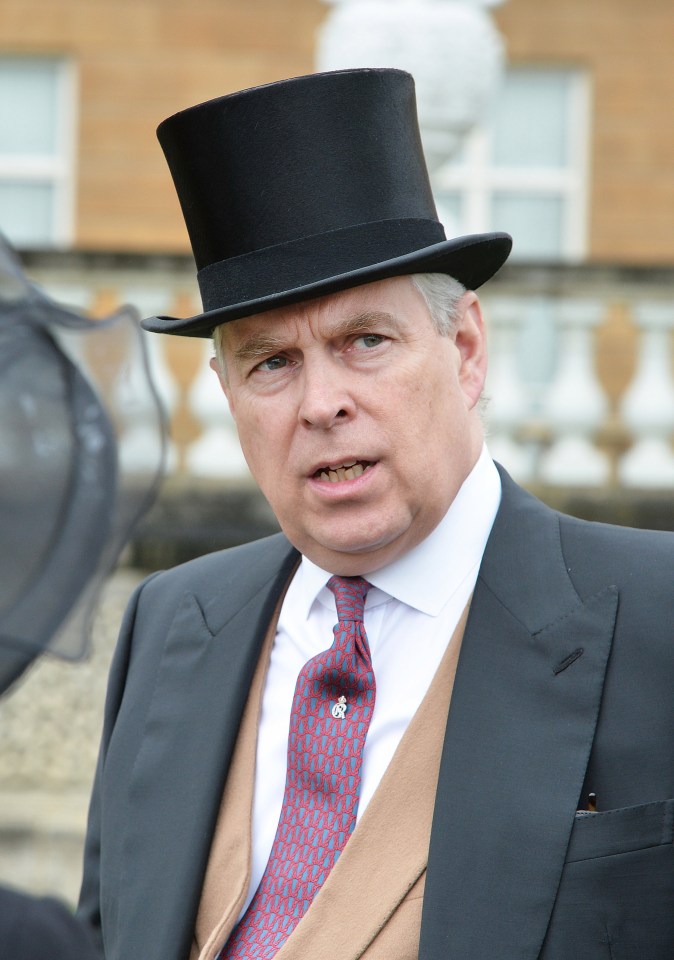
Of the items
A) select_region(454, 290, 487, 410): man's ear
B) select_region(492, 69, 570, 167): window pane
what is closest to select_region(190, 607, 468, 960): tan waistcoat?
select_region(454, 290, 487, 410): man's ear

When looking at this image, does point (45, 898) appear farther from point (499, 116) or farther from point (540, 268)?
point (499, 116)

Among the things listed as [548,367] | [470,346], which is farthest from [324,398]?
[548,367]

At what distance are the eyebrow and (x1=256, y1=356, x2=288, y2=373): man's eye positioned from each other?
0.01 meters

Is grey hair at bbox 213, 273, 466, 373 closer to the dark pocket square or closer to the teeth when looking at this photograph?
the teeth

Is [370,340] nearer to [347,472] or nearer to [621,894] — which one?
[347,472]

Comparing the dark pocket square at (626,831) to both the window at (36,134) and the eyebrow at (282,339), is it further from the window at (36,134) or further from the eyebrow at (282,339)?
the window at (36,134)

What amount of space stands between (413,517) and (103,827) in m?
0.77

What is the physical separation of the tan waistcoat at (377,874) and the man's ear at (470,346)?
1.25 ft

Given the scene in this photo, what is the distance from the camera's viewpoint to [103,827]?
2.54m

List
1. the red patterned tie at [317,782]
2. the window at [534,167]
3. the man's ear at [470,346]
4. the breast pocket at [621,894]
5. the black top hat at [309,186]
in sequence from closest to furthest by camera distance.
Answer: the breast pocket at [621,894] < the red patterned tie at [317,782] < the black top hat at [309,186] < the man's ear at [470,346] < the window at [534,167]

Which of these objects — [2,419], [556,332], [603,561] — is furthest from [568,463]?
[2,419]

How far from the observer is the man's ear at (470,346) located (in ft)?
7.94

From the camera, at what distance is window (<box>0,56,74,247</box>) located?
979cm

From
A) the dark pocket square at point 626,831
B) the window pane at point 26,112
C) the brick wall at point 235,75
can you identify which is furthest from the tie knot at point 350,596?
the window pane at point 26,112
